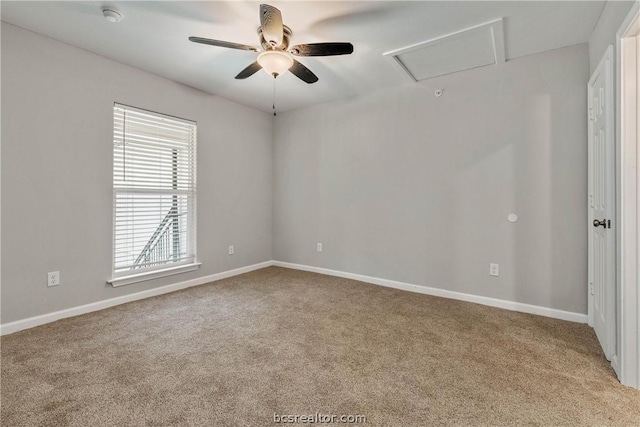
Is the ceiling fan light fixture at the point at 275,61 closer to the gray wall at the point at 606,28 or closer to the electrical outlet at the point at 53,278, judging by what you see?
the gray wall at the point at 606,28

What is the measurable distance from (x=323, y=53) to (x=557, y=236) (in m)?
2.55

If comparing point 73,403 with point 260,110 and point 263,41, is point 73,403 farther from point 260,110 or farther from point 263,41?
point 260,110

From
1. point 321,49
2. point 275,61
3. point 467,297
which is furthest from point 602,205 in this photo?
point 275,61

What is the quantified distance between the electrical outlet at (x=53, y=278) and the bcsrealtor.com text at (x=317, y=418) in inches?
93.6

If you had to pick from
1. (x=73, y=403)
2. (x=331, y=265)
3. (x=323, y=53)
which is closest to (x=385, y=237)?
(x=331, y=265)

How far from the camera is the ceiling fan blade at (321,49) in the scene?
6.75ft

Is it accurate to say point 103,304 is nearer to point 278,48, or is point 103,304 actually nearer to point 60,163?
point 60,163

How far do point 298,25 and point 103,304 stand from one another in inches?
120

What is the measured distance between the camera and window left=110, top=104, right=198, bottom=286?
3010mm

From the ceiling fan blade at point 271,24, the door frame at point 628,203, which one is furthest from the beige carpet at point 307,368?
the ceiling fan blade at point 271,24

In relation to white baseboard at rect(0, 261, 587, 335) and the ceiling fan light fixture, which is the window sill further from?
the ceiling fan light fixture

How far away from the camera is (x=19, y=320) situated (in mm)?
2365

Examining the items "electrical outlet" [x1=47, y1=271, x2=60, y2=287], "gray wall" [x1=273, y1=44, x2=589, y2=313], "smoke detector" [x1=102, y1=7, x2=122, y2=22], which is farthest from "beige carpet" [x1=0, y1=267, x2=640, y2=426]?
"smoke detector" [x1=102, y1=7, x2=122, y2=22]

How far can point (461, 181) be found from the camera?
3.13 metres
